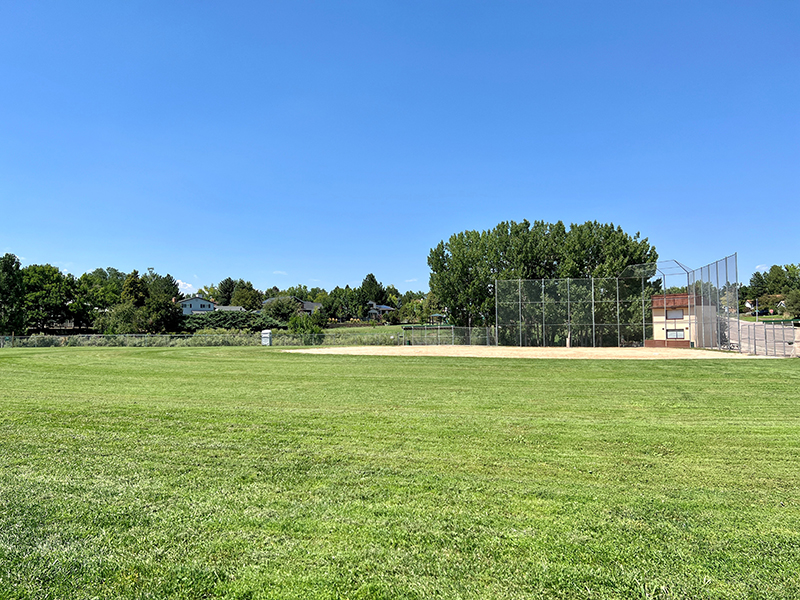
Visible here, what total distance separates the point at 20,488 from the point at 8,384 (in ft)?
30.8

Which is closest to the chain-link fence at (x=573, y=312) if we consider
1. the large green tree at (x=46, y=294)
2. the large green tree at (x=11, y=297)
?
the large green tree at (x=11, y=297)

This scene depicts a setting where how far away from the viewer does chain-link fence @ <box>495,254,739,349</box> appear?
2553 cm

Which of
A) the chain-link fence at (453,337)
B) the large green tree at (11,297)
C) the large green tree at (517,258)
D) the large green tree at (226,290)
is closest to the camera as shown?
the chain-link fence at (453,337)

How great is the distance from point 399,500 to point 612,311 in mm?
27904

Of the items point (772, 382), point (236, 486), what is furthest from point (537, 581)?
point (772, 382)

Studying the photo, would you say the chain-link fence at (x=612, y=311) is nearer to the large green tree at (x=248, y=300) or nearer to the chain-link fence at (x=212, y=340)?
the chain-link fence at (x=212, y=340)

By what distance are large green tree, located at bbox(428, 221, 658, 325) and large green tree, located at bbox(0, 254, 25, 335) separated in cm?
4369

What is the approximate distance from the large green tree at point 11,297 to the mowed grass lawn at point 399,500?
176 feet

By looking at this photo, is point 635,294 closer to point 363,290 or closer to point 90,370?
point 90,370

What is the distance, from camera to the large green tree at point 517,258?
117ft

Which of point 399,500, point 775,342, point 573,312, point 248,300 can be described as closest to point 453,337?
point 573,312

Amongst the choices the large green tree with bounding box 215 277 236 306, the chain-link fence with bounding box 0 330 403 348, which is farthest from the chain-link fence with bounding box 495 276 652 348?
the large green tree with bounding box 215 277 236 306

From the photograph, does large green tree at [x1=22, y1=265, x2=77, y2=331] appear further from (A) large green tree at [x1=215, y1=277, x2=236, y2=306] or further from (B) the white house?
(A) large green tree at [x1=215, y1=277, x2=236, y2=306]

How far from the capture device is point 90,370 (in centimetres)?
1471
